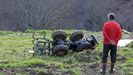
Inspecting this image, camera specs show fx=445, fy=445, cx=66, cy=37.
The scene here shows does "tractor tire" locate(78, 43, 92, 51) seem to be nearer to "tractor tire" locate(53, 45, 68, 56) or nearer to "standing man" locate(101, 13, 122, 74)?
"tractor tire" locate(53, 45, 68, 56)

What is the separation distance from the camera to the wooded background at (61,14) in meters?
64.6

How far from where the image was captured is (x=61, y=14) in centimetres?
7538

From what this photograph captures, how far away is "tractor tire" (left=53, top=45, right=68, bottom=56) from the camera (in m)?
15.8

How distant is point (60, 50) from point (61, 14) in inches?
2349

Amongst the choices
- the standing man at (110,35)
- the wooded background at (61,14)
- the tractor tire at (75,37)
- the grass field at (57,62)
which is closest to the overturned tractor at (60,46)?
the grass field at (57,62)

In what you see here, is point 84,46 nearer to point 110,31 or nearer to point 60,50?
point 60,50

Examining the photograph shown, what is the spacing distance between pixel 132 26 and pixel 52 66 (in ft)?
157

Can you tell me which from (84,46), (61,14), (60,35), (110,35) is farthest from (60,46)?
(61,14)

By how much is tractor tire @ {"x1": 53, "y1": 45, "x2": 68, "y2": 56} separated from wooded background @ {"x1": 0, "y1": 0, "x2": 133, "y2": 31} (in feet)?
147

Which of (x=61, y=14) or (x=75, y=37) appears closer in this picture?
(x=75, y=37)

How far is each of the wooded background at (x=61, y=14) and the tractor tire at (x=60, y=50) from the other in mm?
44878

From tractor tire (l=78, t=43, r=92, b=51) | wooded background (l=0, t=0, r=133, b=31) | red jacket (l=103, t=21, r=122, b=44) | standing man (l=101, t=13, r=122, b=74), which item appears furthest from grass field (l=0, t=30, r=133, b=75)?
wooded background (l=0, t=0, r=133, b=31)

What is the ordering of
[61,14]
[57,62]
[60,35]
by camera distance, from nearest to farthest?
[57,62]
[60,35]
[61,14]

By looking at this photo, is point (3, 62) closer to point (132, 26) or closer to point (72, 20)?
point (132, 26)
